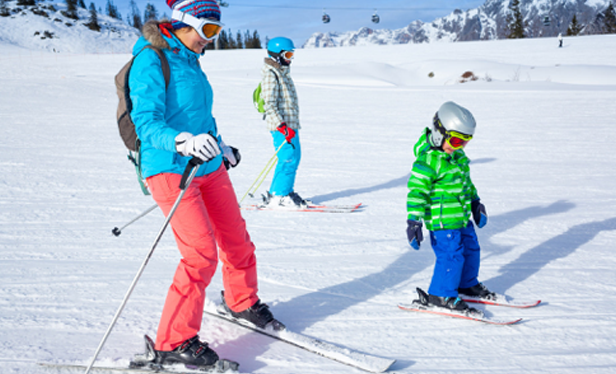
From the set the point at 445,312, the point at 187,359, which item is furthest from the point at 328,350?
the point at 445,312

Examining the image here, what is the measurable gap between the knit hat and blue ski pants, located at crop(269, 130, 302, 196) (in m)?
3.07

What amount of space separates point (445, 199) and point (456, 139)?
38 centimetres

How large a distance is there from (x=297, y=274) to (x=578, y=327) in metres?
1.98

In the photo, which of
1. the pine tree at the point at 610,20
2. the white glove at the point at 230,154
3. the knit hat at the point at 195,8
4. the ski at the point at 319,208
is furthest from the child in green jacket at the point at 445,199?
the pine tree at the point at 610,20

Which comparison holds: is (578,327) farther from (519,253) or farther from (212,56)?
(212,56)

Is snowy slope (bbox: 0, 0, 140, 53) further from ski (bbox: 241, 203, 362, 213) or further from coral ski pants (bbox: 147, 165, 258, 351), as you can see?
coral ski pants (bbox: 147, 165, 258, 351)

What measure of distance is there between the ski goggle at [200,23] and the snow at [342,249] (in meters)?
1.72

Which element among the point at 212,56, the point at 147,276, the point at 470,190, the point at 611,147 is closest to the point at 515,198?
the point at 470,190

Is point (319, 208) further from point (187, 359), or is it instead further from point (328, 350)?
point (187, 359)

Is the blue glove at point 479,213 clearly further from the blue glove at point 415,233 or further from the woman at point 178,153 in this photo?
the woman at point 178,153

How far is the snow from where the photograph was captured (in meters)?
2.67

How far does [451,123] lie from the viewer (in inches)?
111

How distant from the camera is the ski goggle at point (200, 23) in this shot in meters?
2.23

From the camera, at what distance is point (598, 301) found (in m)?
3.24
